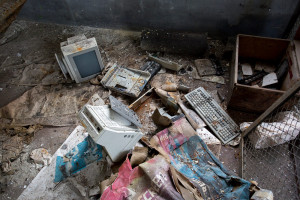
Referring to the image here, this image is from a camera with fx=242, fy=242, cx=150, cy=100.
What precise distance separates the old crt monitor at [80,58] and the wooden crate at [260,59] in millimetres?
1820

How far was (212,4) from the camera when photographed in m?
3.52

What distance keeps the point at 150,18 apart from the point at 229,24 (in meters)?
1.24

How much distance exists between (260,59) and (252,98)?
950 mm

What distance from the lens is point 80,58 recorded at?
3.16m

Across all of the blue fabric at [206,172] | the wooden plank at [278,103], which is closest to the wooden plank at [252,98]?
the wooden plank at [278,103]

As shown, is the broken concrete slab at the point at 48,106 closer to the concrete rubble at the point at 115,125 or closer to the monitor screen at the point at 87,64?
the concrete rubble at the point at 115,125

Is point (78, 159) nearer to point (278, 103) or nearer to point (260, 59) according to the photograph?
point (278, 103)

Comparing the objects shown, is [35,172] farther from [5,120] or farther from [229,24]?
[229,24]

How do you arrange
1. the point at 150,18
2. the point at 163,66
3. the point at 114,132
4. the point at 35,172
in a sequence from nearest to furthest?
the point at 114,132 < the point at 35,172 < the point at 163,66 < the point at 150,18

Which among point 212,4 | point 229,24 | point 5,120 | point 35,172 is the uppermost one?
point 212,4

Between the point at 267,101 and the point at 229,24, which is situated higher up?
the point at 229,24

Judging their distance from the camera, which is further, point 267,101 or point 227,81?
point 227,81

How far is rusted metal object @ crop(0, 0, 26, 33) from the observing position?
2.27 m

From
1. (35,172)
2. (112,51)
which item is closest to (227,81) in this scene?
(112,51)
